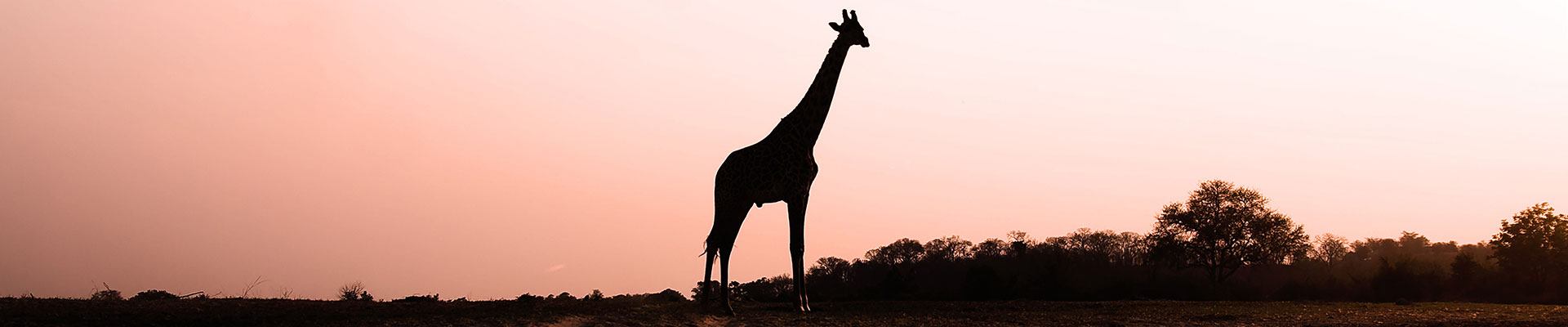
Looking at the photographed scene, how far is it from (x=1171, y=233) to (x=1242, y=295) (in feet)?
56.8

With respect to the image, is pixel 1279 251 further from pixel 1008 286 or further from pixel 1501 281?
pixel 1008 286

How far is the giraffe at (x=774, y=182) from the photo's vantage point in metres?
18.2

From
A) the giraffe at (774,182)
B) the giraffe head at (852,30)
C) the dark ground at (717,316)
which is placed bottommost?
the dark ground at (717,316)

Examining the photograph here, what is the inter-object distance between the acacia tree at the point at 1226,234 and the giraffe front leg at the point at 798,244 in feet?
126

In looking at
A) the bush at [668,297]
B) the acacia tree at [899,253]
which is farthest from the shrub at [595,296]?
the acacia tree at [899,253]

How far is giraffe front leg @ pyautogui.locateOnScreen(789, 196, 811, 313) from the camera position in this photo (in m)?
18.1

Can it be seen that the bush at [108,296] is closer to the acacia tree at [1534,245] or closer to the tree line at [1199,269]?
the tree line at [1199,269]

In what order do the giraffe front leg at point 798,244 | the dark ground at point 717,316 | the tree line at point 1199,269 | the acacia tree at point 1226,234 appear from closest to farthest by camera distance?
the dark ground at point 717,316 → the giraffe front leg at point 798,244 → the tree line at point 1199,269 → the acacia tree at point 1226,234

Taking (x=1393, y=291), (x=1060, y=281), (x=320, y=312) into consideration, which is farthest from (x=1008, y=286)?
(x=320, y=312)

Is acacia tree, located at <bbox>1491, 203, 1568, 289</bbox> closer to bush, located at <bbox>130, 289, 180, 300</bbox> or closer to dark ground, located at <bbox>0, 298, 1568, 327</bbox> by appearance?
dark ground, located at <bbox>0, 298, 1568, 327</bbox>

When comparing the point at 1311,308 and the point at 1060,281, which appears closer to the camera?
the point at 1311,308

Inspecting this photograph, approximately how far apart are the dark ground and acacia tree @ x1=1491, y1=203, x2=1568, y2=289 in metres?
A: 19.2

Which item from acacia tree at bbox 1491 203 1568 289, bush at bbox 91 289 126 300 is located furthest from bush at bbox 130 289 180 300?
acacia tree at bbox 1491 203 1568 289

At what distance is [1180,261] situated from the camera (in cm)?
5184
